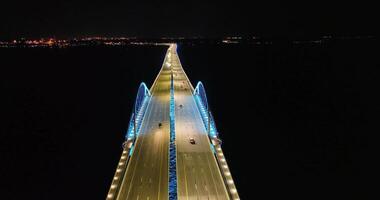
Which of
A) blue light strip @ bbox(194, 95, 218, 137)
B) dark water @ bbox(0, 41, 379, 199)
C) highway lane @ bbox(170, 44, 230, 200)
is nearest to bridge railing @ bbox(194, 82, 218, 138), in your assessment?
blue light strip @ bbox(194, 95, 218, 137)

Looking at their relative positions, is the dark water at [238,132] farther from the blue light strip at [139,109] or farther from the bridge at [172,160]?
the bridge at [172,160]

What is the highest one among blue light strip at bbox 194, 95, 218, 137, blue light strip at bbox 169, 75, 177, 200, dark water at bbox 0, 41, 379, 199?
A: blue light strip at bbox 194, 95, 218, 137

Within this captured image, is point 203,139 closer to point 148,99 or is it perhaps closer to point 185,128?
point 185,128

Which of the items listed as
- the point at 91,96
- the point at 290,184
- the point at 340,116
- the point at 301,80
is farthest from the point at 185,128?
the point at 301,80

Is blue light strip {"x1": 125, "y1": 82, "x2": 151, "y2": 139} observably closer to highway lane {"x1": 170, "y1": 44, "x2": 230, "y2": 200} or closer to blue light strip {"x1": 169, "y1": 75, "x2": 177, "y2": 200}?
blue light strip {"x1": 169, "y1": 75, "x2": 177, "y2": 200}

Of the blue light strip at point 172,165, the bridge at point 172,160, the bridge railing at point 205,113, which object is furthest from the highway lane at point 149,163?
the bridge railing at point 205,113
